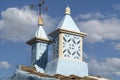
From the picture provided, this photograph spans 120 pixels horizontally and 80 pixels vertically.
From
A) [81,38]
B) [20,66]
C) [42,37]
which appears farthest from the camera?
[42,37]

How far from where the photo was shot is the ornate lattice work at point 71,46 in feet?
66.1

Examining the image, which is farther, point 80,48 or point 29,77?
point 80,48

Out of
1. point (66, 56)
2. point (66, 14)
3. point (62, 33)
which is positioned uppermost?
point (66, 14)

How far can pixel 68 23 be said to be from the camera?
21.0 m

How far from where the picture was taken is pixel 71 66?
19844mm

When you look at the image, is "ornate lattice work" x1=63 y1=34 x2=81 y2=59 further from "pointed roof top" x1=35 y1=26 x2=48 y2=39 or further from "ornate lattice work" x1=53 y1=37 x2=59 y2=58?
"pointed roof top" x1=35 y1=26 x2=48 y2=39

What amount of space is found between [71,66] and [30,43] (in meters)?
4.89

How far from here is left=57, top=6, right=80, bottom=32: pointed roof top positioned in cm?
2063

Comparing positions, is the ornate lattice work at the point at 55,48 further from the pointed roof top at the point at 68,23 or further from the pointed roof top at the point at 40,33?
the pointed roof top at the point at 40,33

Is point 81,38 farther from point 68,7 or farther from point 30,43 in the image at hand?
point 30,43

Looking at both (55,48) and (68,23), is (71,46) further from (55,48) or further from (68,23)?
(68,23)

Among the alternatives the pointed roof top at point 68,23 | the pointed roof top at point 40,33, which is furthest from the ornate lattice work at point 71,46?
the pointed roof top at point 40,33

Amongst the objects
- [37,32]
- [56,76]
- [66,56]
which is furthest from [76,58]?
[37,32]

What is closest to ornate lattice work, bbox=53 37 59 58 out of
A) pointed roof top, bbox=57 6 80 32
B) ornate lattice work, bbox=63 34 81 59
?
ornate lattice work, bbox=63 34 81 59
